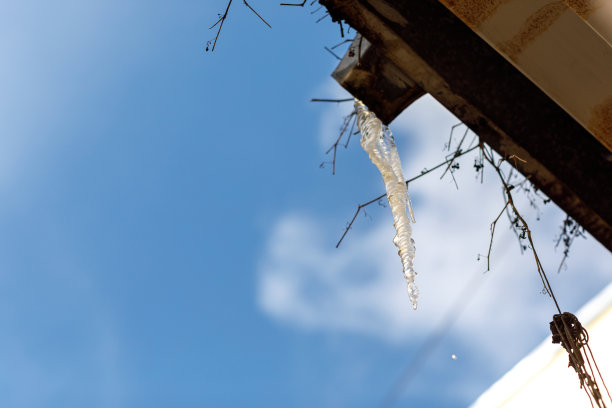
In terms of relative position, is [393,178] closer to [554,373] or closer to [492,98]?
[492,98]

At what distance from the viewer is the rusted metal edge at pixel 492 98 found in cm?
171

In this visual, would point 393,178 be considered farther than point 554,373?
No

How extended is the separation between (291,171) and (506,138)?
36.9 metres

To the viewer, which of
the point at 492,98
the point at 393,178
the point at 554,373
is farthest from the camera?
the point at 554,373

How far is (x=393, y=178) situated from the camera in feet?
7.16

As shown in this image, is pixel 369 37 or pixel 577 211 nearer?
pixel 369 37

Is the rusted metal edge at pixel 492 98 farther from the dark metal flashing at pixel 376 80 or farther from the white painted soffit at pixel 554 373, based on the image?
the white painted soffit at pixel 554 373

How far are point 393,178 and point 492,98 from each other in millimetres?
523

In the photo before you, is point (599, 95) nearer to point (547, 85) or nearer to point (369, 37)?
point (547, 85)

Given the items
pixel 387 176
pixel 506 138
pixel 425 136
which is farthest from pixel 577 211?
pixel 425 136

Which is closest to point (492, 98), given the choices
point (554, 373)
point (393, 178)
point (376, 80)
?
point (376, 80)

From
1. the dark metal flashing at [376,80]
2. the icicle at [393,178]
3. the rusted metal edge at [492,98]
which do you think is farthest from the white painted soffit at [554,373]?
the dark metal flashing at [376,80]

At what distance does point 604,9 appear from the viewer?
4.97ft

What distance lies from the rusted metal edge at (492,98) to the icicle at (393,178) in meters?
0.31
